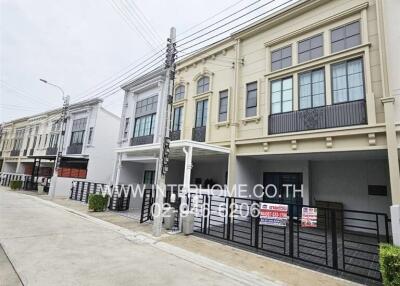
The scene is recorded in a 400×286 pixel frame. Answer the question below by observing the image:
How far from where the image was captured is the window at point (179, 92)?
14.7m

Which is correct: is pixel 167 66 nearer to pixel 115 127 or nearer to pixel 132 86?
pixel 132 86

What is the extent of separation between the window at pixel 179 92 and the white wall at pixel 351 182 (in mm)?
7978

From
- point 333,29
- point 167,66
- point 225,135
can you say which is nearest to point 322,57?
point 333,29

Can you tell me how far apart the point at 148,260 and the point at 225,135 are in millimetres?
7088

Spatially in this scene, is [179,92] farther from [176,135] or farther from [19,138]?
[19,138]

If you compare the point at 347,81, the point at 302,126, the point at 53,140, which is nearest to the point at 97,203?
the point at 302,126

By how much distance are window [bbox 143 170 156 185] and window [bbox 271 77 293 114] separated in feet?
33.7

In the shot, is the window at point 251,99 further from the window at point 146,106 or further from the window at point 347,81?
the window at point 146,106

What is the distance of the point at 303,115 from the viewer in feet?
31.1

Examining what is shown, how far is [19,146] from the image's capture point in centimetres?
3444

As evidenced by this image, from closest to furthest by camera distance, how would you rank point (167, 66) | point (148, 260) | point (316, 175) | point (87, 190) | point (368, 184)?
point (148, 260) → point (167, 66) → point (368, 184) → point (316, 175) → point (87, 190)

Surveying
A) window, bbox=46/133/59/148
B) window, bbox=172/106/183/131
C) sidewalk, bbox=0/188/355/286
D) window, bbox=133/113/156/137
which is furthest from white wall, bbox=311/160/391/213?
window, bbox=46/133/59/148

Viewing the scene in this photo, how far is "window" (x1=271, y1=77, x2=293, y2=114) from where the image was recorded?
33.4ft

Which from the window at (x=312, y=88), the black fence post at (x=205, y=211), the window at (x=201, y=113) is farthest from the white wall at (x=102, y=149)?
the window at (x=312, y=88)
